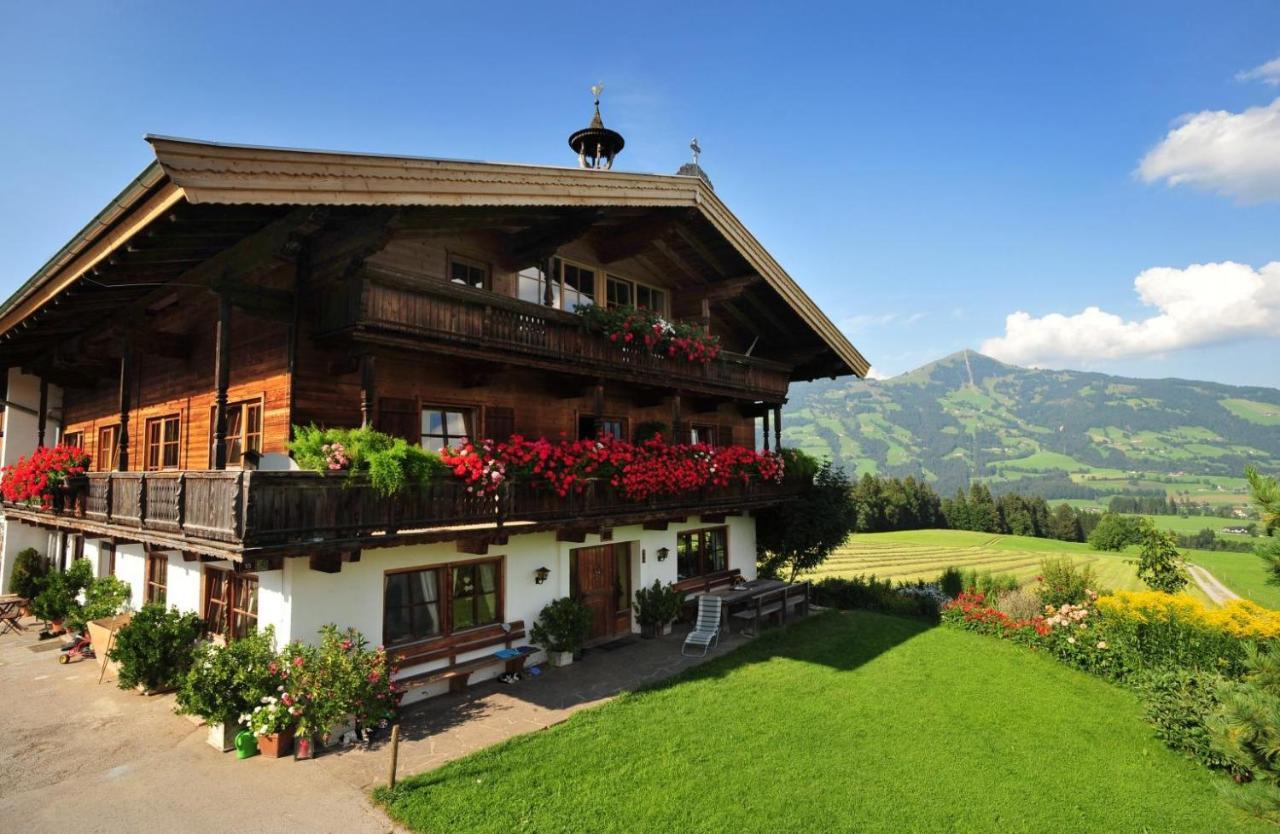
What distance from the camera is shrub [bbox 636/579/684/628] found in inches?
655

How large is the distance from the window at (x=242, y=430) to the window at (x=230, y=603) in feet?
7.03

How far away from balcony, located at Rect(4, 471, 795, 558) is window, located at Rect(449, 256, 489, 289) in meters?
4.73

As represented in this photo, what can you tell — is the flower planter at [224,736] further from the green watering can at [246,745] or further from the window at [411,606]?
the window at [411,606]

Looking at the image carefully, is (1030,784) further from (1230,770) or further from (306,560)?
(306,560)

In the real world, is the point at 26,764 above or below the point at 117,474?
below

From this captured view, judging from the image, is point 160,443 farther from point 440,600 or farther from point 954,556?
point 954,556

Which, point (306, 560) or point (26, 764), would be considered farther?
point (306, 560)

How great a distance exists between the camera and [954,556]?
70.1 metres

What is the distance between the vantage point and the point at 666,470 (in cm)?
1523

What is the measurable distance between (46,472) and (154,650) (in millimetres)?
5788

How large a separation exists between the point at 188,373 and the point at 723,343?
48.9 feet

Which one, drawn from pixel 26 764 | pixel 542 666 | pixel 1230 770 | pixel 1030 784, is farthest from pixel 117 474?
pixel 1230 770

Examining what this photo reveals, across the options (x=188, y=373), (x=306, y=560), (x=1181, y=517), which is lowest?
(x=1181, y=517)

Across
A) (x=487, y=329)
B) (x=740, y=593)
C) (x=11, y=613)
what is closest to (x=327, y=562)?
(x=487, y=329)
